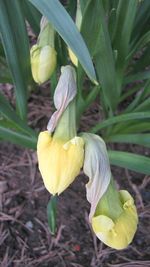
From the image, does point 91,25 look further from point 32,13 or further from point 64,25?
point 32,13

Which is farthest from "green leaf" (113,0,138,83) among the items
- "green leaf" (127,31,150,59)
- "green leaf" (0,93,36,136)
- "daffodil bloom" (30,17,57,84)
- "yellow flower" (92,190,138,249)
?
"yellow flower" (92,190,138,249)

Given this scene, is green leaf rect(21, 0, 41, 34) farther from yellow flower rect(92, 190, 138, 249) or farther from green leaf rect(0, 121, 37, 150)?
yellow flower rect(92, 190, 138, 249)

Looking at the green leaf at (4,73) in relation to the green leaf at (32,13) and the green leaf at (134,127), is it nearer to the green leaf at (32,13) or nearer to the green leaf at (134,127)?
the green leaf at (32,13)

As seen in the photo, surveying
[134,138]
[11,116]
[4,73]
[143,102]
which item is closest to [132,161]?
[134,138]

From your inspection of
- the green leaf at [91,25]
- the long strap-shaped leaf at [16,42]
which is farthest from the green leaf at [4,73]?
the green leaf at [91,25]

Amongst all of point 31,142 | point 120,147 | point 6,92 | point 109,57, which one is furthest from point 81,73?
point 6,92
